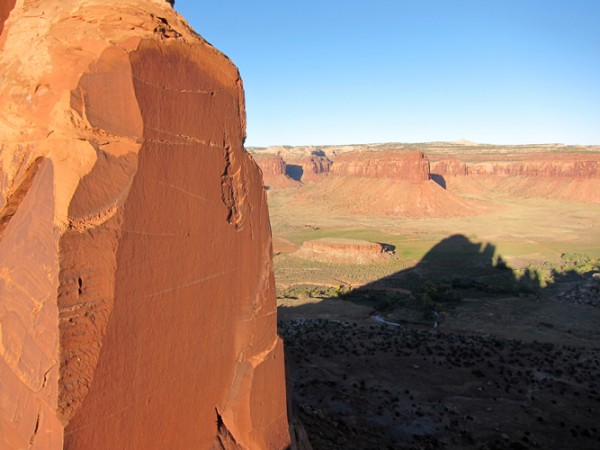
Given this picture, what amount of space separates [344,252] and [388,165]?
188 ft

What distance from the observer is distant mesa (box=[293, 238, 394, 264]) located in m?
53.4

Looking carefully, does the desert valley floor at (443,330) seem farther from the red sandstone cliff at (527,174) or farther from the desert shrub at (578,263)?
the red sandstone cliff at (527,174)

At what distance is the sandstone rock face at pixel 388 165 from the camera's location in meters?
101

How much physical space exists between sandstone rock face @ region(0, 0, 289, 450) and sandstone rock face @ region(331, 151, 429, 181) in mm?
98933

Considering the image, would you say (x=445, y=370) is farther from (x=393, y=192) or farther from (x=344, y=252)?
(x=393, y=192)

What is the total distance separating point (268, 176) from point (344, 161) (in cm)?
4118

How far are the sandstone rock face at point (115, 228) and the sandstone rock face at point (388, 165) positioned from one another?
98.9 meters

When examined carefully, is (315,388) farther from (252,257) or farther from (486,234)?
(486,234)

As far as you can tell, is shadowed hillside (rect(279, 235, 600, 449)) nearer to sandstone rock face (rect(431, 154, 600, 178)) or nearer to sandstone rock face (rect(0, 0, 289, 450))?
sandstone rock face (rect(0, 0, 289, 450))

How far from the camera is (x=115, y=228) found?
4.41m

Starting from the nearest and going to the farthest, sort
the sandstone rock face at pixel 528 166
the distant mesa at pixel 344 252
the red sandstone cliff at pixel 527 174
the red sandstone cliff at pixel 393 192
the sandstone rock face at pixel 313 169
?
the distant mesa at pixel 344 252, the red sandstone cliff at pixel 393 192, the red sandstone cliff at pixel 527 174, the sandstone rock face at pixel 528 166, the sandstone rock face at pixel 313 169

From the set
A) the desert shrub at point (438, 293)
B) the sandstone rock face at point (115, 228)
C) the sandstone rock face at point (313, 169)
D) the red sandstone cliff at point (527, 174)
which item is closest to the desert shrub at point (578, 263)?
the desert shrub at point (438, 293)

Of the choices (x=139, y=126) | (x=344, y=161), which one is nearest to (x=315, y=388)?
(x=139, y=126)

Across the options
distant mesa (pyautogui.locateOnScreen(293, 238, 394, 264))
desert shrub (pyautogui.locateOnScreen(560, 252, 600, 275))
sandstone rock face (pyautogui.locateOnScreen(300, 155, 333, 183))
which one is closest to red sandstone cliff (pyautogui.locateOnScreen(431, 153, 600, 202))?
sandstone rock face (pyautogui.locateOnScreen(300, 155, 333, 183))
